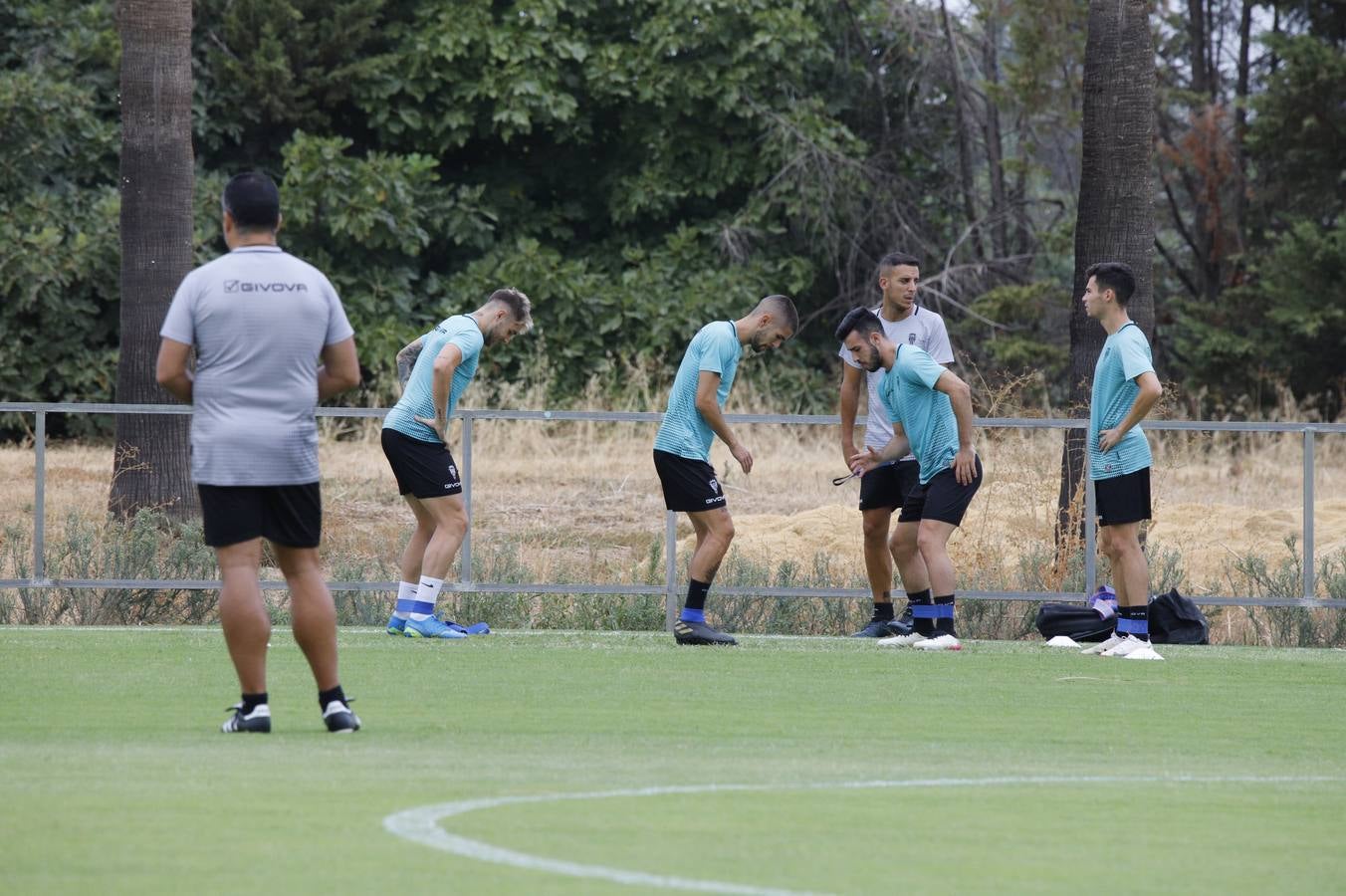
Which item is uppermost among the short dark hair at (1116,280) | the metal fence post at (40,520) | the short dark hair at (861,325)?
the short dark hair at (1116,280)

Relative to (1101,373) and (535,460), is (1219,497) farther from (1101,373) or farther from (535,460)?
(1101,373)

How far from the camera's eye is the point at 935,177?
3266cm

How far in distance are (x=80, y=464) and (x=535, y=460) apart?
457 cm

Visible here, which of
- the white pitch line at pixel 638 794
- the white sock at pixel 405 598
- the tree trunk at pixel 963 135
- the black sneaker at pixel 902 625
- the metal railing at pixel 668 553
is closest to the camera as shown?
the white pitch line at pixel 638 794

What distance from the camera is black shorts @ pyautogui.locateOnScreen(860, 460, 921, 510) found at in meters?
12.4

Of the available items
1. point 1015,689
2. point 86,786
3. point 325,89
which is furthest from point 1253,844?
point 325,89

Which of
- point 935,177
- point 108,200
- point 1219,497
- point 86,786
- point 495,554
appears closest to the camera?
point 86,786

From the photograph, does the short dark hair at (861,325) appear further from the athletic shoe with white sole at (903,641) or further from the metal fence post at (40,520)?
the metal fence post at (40,520)

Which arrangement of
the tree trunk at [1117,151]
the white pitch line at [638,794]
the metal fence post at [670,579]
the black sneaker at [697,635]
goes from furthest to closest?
the tree trunk at [1117,151], the metal fence post at [670,579], the black sneaker at [697,635], the white pitch line at [638,794]

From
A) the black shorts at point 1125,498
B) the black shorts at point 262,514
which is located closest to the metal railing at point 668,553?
the black shorts at point 1125,498

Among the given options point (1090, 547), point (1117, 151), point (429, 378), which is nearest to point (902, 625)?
point (1090, 547)

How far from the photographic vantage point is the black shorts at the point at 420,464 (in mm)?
12055

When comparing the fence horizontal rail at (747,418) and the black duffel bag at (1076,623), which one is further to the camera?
the fence horizontal rail at (747,418)

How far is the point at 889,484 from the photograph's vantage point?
12.6 meters
